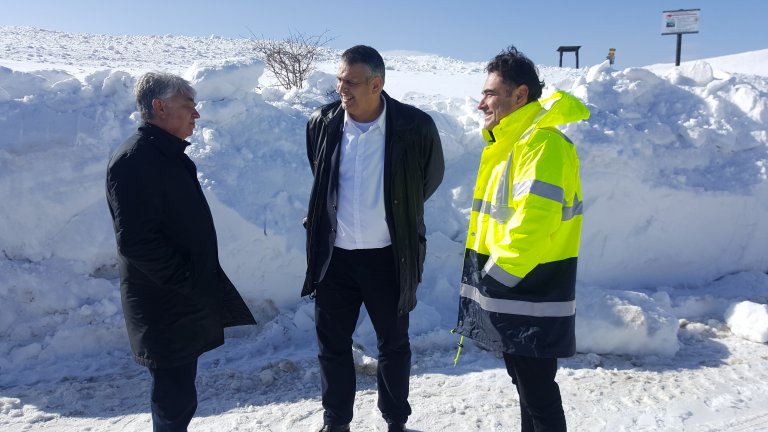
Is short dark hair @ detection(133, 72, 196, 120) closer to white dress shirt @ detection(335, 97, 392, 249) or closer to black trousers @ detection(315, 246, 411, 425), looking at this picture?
white dress shirt @ detection(335, 97, 392, 249)

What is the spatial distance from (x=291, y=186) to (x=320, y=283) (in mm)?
2455

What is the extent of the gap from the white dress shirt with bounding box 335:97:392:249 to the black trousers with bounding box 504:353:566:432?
0.92 metres

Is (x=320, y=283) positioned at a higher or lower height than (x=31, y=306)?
higher

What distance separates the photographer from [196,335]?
2.65 m

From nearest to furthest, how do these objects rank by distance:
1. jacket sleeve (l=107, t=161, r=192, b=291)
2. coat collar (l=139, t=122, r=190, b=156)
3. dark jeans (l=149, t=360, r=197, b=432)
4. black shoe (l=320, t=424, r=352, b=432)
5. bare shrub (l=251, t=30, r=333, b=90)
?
jacket sleeve (l=107, t=161, r=192, b=291) → coat collar (l=139, t=122, r=190, b=156) → dark jeans (l=149, t=360, r=197, b=432) → black shoe (l=320, t=424, r=352, b=432) → bare shrub (l=251, t=30, r=333, b=90)

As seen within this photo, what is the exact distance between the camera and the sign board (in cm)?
1806

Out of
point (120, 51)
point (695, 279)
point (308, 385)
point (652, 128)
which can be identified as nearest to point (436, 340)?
point (308, 385)

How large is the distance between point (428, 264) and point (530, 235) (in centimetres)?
298

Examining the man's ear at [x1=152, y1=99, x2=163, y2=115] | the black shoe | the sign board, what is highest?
the sign board

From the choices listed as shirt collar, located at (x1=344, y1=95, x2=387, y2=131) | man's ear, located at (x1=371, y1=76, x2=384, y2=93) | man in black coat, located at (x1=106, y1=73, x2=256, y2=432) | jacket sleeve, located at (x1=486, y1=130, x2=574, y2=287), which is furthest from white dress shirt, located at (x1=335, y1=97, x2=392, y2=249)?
jacket sleeve, located at (x1=486, y1=130, x2=574, y2=287)

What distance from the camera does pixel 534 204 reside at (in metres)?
2.27

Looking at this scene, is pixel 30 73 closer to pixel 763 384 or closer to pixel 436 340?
pixel 436 340

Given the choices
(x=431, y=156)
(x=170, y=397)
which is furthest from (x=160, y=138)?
(x=431, y=156)

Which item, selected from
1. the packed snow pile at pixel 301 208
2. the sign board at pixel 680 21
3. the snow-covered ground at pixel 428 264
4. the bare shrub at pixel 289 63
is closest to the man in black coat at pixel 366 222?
A: the snow-covered ground at pixel 428 264
